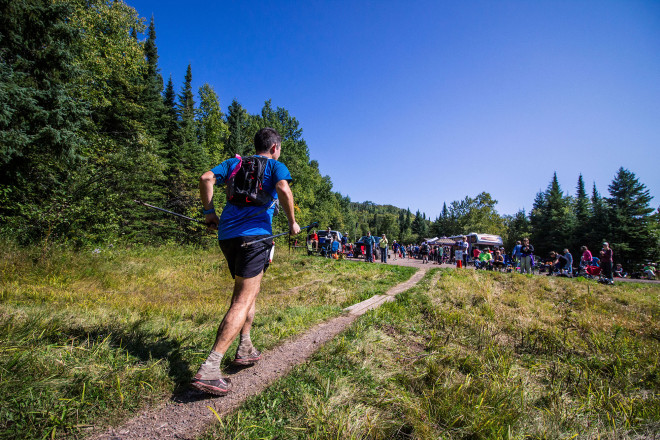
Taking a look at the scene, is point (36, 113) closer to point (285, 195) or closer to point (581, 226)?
point (285, 195)

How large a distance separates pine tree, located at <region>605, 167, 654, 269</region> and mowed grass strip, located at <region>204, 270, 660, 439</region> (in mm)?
40409

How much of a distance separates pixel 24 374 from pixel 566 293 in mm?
11816

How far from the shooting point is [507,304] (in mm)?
6328

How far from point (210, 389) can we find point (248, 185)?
5.39 ft

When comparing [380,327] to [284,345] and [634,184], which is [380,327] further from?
[634,184]

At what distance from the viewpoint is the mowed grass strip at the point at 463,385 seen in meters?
1.68

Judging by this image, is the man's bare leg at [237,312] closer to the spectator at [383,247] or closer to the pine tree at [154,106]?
the spectator at [383,247]

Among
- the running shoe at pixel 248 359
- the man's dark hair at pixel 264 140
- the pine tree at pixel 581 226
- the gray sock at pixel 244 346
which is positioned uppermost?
the pine tree at pixel 581 226

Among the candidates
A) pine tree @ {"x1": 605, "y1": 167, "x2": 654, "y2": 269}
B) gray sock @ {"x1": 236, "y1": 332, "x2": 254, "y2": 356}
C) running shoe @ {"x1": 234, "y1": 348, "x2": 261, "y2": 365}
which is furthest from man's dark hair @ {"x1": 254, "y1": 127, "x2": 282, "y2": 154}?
pine tree @ {"x1": 605, "y1": 167, "x2": 654, "y2": 269}

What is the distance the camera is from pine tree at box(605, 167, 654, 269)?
101 ft

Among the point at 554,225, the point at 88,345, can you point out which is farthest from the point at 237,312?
the point at 554,225

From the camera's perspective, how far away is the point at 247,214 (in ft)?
8.01

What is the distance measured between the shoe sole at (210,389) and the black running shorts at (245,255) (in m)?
0.82

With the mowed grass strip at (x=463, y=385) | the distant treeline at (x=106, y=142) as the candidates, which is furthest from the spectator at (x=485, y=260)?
the distant treeline at (x=106, y=142)
